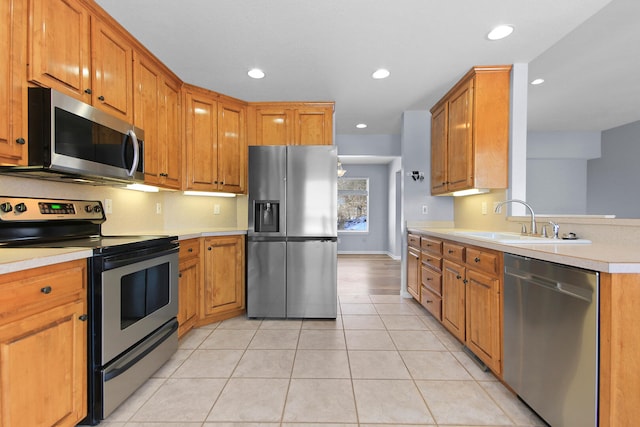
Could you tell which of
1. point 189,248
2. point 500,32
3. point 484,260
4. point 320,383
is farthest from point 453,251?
point 189,248

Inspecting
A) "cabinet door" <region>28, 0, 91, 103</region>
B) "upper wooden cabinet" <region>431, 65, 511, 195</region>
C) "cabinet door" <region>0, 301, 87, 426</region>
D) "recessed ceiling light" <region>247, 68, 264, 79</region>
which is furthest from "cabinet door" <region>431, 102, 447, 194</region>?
"cabinet door" <region>0, 301, 87, 426</region>

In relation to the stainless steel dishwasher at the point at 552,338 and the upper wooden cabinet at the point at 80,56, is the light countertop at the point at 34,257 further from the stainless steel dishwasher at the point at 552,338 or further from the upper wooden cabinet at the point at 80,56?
the stainless steel dishwasher at the point at 552,338

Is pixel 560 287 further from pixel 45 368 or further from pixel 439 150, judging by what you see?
pixel 439 150

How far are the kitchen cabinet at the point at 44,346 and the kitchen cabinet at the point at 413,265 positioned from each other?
2.95 meters

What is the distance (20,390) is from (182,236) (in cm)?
140

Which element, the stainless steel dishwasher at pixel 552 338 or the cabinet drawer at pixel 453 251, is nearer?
the stainless steel dishwasher at pixel 552 338

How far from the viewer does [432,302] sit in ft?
9.62

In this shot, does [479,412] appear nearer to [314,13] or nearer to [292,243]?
[292,243]

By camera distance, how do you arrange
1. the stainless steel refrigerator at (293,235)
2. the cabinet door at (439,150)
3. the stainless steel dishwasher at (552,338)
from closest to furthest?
the stainless steel dishwasher at (552,338) → the stainless steel refrigerator at (293,235) → the cabinet door at (439,150)

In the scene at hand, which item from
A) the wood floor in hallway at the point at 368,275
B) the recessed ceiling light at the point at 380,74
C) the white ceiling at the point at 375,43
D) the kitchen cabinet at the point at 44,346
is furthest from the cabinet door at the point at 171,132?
the wood floor in hallway at the point at 368,275

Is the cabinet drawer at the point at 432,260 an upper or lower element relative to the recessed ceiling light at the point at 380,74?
lower

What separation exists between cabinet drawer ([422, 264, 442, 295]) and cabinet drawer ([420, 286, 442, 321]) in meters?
0.06

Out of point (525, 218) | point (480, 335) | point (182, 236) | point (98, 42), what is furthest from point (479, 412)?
point (98, 42)

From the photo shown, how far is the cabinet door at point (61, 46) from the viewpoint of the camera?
150 cm
